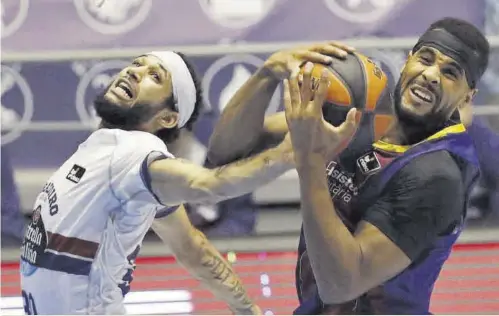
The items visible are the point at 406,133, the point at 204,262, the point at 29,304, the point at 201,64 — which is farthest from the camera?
the point at 201,64

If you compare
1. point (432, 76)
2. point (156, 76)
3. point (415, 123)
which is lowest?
point (415, 123)

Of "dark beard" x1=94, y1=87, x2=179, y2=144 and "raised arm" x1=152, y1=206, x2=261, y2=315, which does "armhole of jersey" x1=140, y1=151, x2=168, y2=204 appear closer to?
"dark beard" x1=94, y1=87, x2=179, y2=144

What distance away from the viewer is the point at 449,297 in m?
4.75

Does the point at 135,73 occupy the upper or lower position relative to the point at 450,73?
upper

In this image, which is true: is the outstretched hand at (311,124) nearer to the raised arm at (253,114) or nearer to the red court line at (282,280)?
the raised arm at (253,114)

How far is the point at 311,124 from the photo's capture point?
235 cm

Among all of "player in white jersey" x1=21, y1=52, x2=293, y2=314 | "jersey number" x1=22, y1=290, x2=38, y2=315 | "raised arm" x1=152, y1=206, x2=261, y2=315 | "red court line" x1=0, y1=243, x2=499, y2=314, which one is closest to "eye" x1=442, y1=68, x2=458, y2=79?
"player in white jersey" x1=21, y1=52, x2=293, y2=314

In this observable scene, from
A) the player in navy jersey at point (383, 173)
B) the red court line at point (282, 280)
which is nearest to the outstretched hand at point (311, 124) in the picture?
the player in navy jersey at point (383, 173)

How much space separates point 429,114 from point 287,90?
566 millimetres

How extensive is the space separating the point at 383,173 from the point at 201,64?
3121 mm

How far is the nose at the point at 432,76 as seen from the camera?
2.74 metres

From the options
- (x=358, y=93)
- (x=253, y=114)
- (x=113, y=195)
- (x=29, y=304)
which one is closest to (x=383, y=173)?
(x=358, y=93)

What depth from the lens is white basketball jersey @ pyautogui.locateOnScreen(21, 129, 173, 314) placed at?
2.98m

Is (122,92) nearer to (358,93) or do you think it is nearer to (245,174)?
(245,174)
